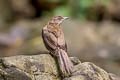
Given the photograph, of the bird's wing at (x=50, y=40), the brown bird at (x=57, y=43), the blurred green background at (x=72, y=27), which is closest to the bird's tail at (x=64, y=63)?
the brown bird at (x=57, y=43)

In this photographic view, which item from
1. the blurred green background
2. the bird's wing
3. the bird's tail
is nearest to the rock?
the bird's tail

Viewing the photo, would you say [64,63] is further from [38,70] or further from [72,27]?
[72,27]

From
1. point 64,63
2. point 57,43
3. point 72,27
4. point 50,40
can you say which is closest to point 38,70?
point 64,63

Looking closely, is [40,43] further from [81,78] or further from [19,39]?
[81,78]

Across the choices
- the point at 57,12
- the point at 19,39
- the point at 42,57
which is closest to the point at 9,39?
the point at 19,39

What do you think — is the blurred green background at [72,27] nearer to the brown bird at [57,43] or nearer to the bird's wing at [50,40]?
the brown bird at [57,43]

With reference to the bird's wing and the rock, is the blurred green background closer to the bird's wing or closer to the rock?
the bird's wing

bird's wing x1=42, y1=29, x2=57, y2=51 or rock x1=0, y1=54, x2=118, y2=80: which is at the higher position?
bird's wing x1=42, y1=29, x2=57, y2=51
